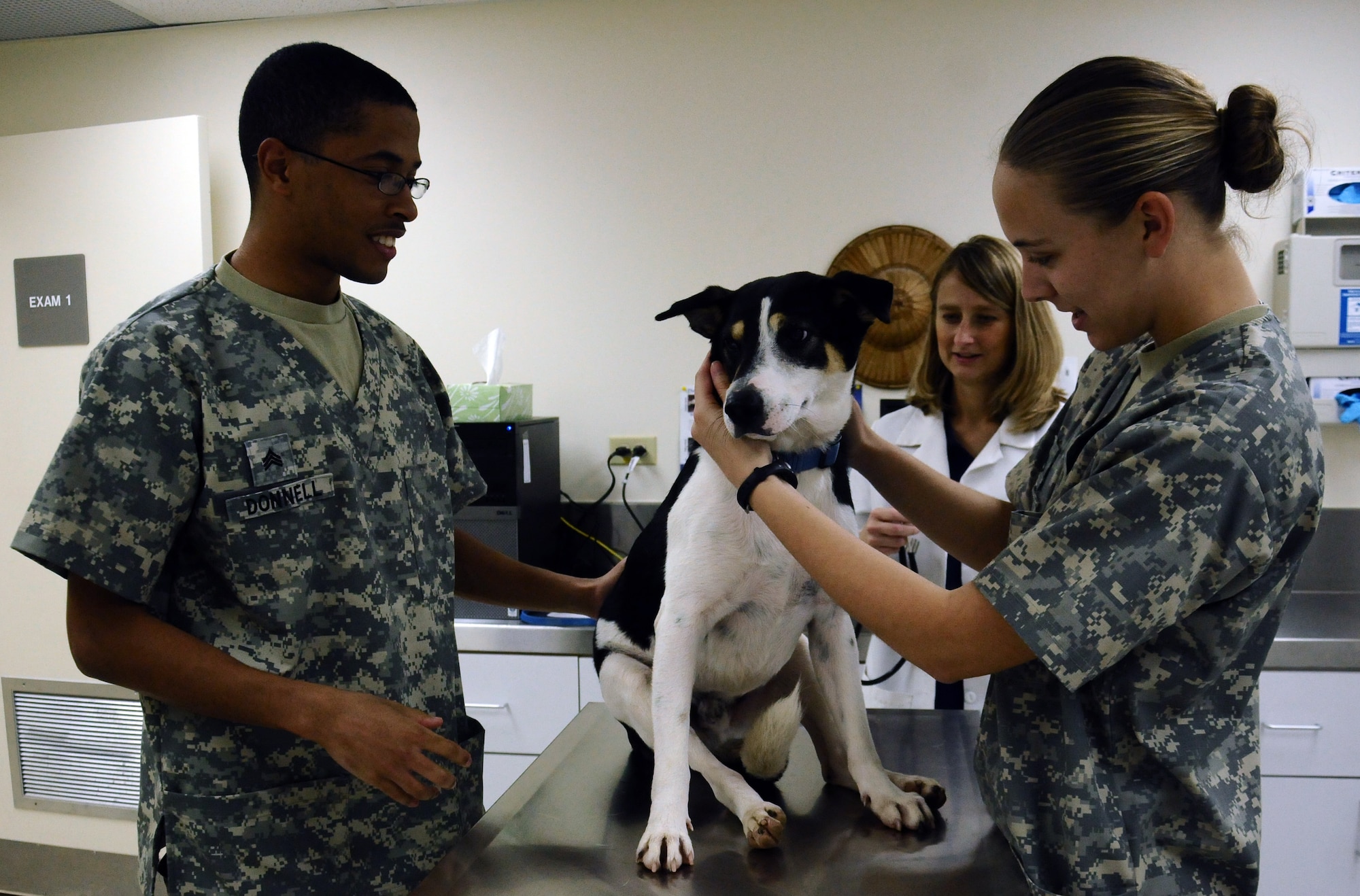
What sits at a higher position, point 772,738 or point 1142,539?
point 1142,539

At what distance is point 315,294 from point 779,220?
1.96 meters

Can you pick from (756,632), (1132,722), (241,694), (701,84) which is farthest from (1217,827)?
(701,84)

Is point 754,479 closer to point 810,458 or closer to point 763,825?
point 810,458

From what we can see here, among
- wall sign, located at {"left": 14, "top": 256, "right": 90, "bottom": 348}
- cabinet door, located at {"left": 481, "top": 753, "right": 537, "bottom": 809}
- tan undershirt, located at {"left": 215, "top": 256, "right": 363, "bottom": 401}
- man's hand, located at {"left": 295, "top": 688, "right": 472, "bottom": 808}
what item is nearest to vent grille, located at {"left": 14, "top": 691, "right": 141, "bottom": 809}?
wall sign, located at {"left": 14, "top": 256, "right": 90, "bottom": 348}

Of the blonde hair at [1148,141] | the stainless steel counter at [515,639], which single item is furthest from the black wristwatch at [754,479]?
the stainless steel counter at [515,639]

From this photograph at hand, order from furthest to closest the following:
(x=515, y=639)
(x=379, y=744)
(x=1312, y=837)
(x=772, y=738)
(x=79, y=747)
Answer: (x=79, y=747) < (x=515, y=639) < (x=1312, y=837) < (x=772, y=738) < (x=379, y=744)

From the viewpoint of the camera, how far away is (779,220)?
9.49 ft

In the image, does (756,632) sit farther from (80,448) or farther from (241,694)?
(80,448)

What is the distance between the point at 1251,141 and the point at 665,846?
90 cm

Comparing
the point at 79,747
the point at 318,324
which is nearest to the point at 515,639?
the point at 318,324

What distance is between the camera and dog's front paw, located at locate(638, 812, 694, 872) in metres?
0.98

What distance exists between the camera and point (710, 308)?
125cm

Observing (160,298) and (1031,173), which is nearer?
(1031,173)

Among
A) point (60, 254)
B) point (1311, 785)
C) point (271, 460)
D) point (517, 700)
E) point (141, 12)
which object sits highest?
point (141, 12)
